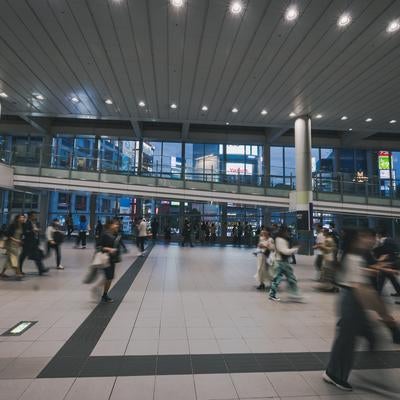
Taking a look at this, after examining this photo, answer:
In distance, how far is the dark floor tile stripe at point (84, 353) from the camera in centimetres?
310

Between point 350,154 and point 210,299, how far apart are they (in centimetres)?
2284

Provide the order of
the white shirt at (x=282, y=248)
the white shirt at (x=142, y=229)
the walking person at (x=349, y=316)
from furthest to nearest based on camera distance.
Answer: the white shirt at (x=142, y=229)
the white shirt at (x=282, y=248)
the walking person at (x=349, y=316)

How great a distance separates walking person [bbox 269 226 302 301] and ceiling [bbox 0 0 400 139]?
219 inches

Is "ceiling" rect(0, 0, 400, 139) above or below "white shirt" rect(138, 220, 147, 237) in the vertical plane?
above

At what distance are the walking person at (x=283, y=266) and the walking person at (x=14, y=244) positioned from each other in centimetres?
612

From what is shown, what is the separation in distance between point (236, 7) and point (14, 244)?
7918mm

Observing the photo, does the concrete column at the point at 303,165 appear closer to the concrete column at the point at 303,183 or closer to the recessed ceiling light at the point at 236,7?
the concrete column at the point at 303,183

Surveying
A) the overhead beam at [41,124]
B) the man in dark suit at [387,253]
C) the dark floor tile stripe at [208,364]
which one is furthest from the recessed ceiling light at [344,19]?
the overhead beam at [41,124]

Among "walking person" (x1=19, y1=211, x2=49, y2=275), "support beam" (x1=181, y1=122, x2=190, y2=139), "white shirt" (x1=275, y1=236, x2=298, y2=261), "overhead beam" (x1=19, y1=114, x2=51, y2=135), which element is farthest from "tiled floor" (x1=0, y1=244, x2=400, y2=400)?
"overhead beam" (x1=19, y1=114, x2=51, y2=135)

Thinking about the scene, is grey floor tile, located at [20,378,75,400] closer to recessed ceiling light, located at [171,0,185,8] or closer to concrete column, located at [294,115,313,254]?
recessed ceiling light, located at [171,0,185,8]

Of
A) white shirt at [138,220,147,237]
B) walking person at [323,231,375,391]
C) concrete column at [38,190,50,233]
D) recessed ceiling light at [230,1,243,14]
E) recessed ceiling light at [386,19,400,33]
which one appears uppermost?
recessed ceiling light at [230,1,243,14]

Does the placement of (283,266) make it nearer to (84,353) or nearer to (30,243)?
(84,353)

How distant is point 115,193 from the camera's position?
1775 centimetres

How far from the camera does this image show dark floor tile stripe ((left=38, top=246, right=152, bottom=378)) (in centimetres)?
310
